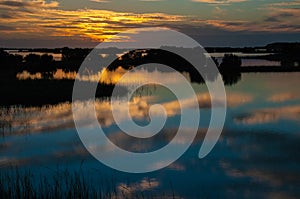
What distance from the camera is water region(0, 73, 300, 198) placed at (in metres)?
10.7

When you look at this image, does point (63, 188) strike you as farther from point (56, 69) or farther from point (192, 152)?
point (56, 69)

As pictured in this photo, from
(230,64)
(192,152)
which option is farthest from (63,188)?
(230,64)

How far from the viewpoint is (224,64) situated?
2076 inches

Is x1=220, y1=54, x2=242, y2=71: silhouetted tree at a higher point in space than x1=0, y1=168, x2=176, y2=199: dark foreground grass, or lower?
higher

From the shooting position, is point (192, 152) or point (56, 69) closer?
point (192, 152)

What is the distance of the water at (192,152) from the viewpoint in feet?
35.0

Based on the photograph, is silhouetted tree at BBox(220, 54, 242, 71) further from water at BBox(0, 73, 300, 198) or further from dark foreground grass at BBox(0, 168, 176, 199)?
dark foreground grass at BBox(0, 168, 176, 199)

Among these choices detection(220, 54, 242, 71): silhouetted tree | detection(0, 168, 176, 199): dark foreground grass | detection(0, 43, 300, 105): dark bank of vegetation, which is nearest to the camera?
detection(0, 168, 176, 199): dark foreground grass

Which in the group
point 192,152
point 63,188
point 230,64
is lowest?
point 192,152

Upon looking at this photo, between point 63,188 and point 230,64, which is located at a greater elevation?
point 230,64

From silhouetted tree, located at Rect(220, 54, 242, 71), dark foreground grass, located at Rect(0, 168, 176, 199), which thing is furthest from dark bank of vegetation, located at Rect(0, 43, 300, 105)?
dark foreground grass, located at Rect(0, 168, 176, 199)

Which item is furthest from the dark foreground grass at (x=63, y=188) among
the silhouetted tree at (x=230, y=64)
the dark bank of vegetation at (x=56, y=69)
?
the silhouetted tree at (x=230, y=64)

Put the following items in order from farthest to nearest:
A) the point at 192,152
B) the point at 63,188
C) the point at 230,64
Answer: the point at 230,64 < the point at 192,152 < the point at 63,188

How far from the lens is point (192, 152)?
14102 millimetres
